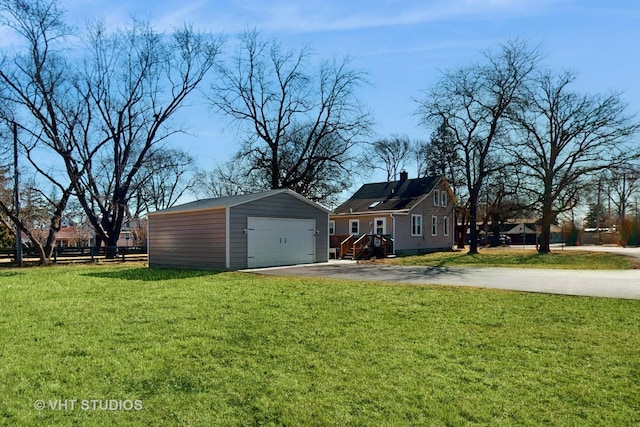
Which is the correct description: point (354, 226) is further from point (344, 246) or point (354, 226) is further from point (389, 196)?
point (344, 246)

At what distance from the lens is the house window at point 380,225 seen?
26094 mm

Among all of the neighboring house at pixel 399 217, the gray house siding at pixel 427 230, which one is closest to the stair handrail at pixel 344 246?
the neighboring house at pixel 399 217

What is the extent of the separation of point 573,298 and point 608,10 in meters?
6.29

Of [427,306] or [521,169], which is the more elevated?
[521,169]

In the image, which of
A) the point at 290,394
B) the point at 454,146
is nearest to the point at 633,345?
the point at 290,394

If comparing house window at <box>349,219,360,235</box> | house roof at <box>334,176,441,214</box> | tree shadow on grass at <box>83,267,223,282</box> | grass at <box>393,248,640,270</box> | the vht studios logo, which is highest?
house roof at <box>334,176,441,214</box>

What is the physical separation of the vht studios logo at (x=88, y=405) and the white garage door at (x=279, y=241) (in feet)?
39.3

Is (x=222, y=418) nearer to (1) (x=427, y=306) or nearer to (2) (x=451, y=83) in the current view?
(1) (x=427, y=306)

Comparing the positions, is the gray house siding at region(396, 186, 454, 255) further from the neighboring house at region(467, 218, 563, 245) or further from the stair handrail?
the neighboring house at region(467, 218, 563, 245)

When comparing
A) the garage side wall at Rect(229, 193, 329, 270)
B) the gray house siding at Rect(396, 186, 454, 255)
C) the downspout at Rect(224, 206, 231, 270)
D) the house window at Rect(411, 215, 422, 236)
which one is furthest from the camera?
the house window at Rect(411, 215, 422, 236)

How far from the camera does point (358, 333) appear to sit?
5.84 metres

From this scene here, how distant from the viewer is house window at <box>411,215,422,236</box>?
88.9ft

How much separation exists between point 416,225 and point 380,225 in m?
2.68

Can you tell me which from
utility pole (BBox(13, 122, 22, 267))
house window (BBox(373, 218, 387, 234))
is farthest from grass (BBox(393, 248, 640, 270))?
utility pole (BBox(13, 122, 22, 267))
